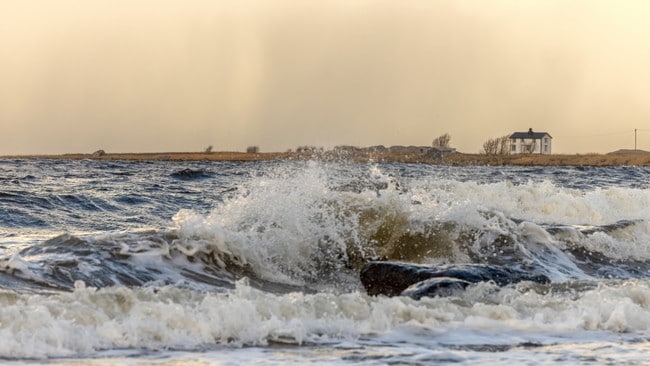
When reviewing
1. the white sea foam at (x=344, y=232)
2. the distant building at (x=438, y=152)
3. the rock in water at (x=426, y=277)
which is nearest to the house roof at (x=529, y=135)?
the distant building at (x=438, y=152)

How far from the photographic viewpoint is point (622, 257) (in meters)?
14.9

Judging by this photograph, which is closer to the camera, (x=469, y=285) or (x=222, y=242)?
(x=469, y=285)

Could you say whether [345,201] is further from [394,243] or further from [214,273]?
[214,273]

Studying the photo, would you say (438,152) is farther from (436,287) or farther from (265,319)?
(265,319)

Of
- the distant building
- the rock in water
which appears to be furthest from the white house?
the rock in water

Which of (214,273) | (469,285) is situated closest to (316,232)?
(214,273)

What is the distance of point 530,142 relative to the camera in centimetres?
13125

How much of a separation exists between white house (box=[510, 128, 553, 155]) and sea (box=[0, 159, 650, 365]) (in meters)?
113

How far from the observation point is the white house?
429ft

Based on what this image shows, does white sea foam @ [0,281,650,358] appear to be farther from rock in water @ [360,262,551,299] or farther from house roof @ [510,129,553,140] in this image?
house roof @ [510,129,553,140]

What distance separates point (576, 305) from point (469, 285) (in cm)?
111

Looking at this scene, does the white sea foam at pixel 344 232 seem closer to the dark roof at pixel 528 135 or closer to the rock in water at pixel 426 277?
the rock in water at pixel 426 277

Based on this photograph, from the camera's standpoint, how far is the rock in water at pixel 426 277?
9.07m

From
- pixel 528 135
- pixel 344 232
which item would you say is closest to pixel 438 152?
pixel 528 135
